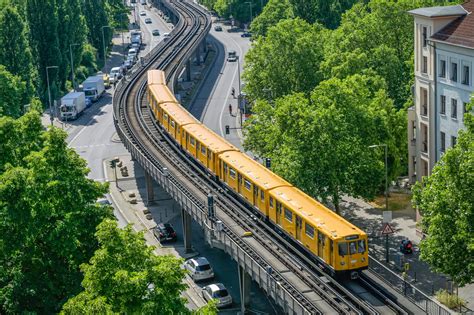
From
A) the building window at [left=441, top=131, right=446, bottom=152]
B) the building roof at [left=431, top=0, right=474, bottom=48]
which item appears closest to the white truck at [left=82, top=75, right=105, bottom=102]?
the building roof at [left=431, top=0, right=474, bottom=48]

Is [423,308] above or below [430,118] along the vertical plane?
below

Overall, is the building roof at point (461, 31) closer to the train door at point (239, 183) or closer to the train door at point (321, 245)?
the train door at point (239, 183)

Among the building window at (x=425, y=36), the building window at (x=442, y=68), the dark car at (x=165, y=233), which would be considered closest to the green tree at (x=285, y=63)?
the building window at (x=425, y=36)

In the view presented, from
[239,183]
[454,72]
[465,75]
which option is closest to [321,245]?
[239,183]

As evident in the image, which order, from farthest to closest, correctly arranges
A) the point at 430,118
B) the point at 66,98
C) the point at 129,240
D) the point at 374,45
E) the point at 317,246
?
the point at 66,98 < the point at 374,45 < the point at 430,118 < the point at 317,246 < the point at 129,240

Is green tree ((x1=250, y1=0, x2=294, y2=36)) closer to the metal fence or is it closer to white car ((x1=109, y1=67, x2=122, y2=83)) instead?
white car ((x1=109, y1=67, x2=122, y2=83))

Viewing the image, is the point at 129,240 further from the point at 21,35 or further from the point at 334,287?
the point at 21,35

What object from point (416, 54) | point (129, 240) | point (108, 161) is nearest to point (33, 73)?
point (108, 161)
